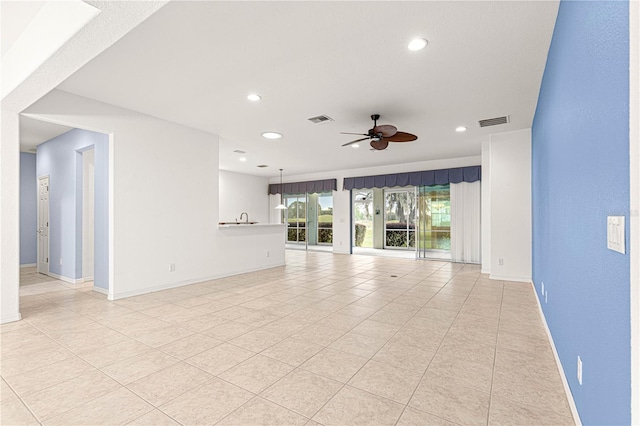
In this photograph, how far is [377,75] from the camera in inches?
131

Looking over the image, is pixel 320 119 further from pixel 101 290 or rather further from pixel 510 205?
A: pixel 101 290

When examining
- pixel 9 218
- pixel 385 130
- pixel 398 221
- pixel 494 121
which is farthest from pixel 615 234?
pixel 398 221

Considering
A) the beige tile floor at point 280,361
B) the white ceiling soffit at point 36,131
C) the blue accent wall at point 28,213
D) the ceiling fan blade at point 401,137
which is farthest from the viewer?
the blue accent wall at point 28,213

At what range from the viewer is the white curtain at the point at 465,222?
7.62m

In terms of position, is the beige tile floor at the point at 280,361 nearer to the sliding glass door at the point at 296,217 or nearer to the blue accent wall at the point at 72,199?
the blue accent wall at the point at 72,199

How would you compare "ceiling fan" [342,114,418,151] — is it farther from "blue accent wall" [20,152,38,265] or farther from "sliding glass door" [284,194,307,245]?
"blue accent wall" [20,152,38,265]

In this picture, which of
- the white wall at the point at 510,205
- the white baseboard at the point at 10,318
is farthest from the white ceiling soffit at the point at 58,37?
the white wall at the point at 510,205

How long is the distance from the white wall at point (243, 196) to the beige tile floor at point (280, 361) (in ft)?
19.8

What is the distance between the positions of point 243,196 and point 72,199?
575 centimetres

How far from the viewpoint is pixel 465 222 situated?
25.5 feet

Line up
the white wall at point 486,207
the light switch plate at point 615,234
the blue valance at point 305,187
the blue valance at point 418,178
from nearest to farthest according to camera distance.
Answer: the light switch plate at point 615,234, the white wall at point 486,207, the blue valance at point 418,178, the blue valance at point 305,187

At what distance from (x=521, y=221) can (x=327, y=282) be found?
3.64 m
